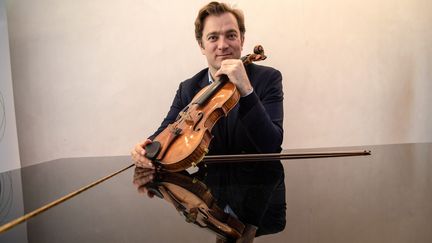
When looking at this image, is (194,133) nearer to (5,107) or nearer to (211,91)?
(211,91)

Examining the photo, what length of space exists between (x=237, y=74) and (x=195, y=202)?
555 millimetres

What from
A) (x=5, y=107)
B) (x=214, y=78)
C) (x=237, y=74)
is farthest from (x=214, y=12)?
(x=5, y=107)

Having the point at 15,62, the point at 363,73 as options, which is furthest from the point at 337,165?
the point at 15,62

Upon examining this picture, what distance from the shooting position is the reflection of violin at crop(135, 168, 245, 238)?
1.08 feet

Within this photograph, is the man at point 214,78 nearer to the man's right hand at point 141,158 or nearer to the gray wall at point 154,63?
the man's right hand at point 141,158

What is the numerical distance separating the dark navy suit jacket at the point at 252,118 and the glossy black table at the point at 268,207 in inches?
11.0

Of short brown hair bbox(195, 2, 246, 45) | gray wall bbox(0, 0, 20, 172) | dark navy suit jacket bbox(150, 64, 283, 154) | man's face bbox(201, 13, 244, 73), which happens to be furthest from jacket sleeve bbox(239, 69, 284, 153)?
gray wall bbox(0, 0, 20, 172)

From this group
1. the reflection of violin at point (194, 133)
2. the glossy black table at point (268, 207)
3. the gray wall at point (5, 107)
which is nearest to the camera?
the glossy black table at point (268, 207)

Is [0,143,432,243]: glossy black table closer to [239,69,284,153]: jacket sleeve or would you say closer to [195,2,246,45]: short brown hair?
[239,69,284,153]: jacket sleeve

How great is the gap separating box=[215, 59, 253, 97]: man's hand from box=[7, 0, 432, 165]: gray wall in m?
0.86

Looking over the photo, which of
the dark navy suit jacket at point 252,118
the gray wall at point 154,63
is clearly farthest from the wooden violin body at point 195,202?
the gray wall at point 154,63

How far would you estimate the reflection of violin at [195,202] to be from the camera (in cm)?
33

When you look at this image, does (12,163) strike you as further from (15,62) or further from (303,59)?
(303,59)

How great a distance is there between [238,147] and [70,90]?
1.14 metres
